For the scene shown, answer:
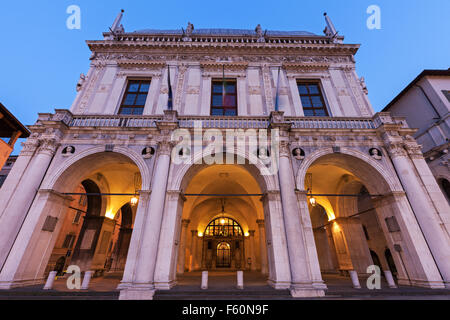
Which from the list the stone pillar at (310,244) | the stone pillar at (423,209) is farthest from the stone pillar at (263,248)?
the stone pillar at (423,209)

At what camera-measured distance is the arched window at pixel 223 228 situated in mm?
19922

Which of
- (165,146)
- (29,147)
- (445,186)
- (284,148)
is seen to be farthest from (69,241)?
(445,186)

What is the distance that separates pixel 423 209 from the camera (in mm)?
8062

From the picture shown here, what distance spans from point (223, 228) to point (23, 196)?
15759 mm

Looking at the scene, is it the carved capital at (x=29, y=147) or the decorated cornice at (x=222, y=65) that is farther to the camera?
the decorated cornice at (x=222, y=65)

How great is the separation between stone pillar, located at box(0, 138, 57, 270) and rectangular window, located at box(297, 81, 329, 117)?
48.0 ft

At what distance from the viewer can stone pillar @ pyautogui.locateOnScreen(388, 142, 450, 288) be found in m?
7.34

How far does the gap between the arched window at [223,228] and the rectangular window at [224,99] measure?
11761 millimetres

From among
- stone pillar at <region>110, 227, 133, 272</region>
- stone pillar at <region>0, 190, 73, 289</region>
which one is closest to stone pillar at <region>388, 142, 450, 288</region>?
stone pillar at <region>0, 190, 73, 289</region>

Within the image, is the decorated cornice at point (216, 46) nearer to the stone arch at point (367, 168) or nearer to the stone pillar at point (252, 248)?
the stone arch at point (367, 168)

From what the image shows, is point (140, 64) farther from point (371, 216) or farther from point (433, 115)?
point (371, 216)

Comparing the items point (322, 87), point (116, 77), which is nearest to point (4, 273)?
point (116, 77)
